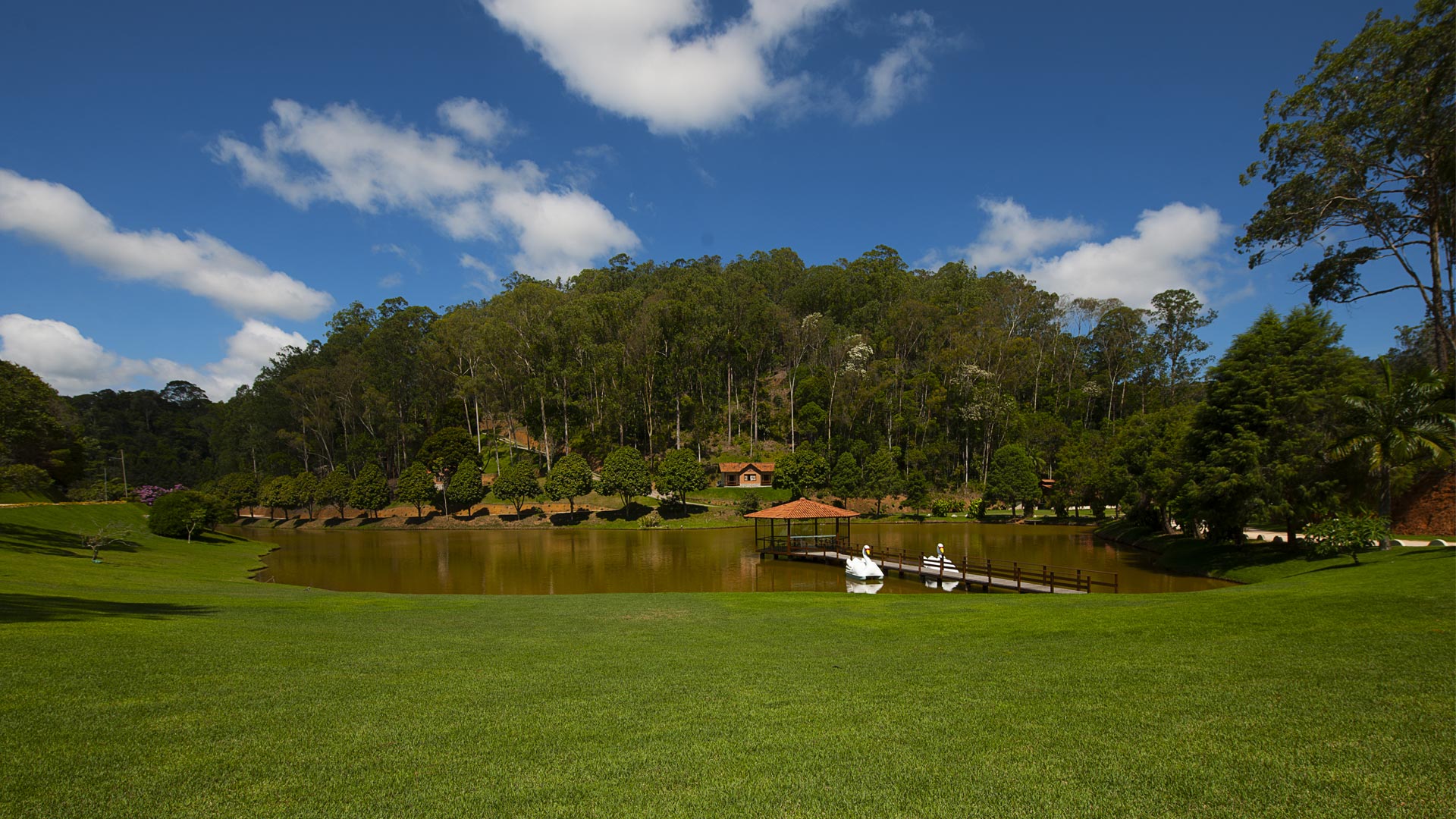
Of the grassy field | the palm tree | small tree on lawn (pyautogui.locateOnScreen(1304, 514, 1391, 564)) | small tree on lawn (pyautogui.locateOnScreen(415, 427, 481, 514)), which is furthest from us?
small tree on lawn (pyautogui.locateOnScreen(415, 427, 481, 514))

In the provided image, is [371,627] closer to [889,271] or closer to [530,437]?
[530,437]

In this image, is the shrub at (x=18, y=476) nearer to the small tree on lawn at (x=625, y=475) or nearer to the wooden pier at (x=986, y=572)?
the wooden pier at (x=986, y=572)

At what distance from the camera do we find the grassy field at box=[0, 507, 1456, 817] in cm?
522

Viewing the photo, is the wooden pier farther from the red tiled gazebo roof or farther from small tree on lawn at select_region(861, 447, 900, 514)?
small tree on lawn at select_region(861, 447, 900, 514)

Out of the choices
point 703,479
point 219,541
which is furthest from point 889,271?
point 219,541

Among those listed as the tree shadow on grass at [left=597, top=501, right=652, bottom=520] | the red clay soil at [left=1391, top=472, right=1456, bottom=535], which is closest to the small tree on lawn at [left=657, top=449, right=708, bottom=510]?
the tree shadow on grass at [left=597, top=501, right=652, bottom=520]

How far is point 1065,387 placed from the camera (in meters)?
79.0

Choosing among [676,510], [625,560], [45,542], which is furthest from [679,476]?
[45,542]

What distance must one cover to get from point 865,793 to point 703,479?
58518 mm

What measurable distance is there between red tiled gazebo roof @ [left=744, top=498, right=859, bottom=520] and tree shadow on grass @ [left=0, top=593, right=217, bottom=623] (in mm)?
24969

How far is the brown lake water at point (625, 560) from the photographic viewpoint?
90.3 ft

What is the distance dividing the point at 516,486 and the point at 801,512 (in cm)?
3545

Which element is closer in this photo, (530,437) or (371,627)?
(371,627)

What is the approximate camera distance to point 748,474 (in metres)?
71.0
